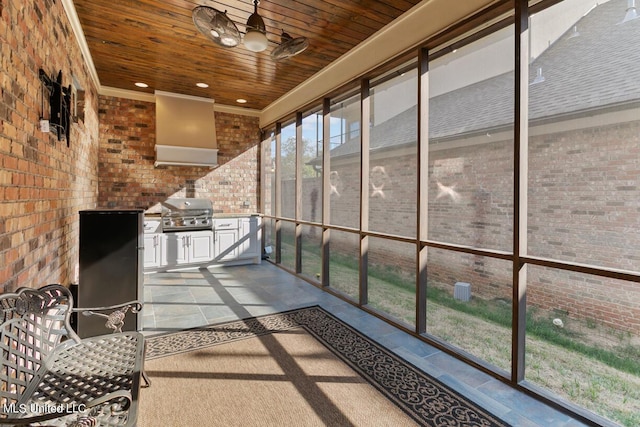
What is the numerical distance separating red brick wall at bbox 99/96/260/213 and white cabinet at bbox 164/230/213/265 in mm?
827

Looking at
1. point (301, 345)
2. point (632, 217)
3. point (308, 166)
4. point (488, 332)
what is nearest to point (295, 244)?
point (308, 166)

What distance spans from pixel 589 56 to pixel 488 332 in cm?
231

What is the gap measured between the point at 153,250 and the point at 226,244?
1157 mm

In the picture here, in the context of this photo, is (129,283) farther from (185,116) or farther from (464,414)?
(185,116)

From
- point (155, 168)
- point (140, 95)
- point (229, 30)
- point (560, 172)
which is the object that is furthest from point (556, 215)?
point (140, 95)

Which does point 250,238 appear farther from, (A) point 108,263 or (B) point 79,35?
(B) point 79,35

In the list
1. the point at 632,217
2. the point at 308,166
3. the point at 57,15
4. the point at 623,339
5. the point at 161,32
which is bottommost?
the point at 623,339

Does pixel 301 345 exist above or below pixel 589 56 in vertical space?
below

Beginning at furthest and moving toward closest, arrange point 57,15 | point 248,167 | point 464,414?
point 248,167 → point 57,15 → point 464,414

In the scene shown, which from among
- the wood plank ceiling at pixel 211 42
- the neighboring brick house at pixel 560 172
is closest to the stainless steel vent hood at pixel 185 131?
the wood plank ceiling at pixel 211 42

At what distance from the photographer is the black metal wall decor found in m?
2.24

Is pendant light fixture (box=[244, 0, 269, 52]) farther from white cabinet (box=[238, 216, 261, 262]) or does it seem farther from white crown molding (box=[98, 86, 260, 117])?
white cabinet (box=[238, 216, 261, 262])

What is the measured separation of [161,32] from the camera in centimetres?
338

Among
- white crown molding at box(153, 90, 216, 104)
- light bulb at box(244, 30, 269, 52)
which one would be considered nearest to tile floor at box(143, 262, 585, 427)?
light bulb at box(244, 30, 269, 52)
